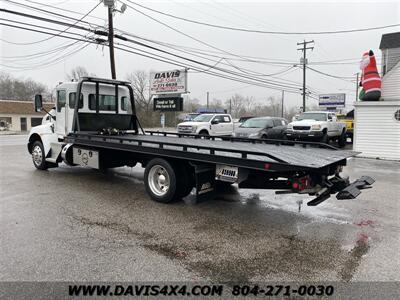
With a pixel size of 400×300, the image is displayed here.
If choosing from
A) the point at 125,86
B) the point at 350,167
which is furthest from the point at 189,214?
the point at 350,167

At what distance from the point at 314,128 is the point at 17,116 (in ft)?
159

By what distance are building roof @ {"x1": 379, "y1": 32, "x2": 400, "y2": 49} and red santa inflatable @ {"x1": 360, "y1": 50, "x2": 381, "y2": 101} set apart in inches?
551

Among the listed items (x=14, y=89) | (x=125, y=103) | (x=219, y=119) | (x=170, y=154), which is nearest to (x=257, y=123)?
(x=219, y=119)

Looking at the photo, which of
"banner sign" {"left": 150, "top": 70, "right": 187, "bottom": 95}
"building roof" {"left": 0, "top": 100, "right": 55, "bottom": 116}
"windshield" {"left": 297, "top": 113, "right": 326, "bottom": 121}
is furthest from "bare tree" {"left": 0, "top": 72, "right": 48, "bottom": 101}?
"windshield" {"left": 297, "top": 113, "right": 326, "bottom": 121}

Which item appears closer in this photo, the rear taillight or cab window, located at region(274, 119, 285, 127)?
the rear taillight

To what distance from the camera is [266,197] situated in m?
7.14

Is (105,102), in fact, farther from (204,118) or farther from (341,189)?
(204,118)

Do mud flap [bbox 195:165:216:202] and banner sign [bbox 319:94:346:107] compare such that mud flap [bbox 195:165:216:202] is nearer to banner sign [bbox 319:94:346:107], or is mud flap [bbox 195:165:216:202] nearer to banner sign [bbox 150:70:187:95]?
banner sign [bbox 150:70:187:95]

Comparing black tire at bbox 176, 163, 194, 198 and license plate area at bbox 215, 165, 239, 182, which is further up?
license plate area at bbox 215, 165, 239, 182

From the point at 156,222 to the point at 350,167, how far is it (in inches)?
357

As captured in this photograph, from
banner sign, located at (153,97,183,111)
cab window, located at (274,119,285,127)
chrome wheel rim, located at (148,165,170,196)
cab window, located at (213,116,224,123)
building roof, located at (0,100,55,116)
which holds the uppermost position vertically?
building roof, located at (0,100,55,116)

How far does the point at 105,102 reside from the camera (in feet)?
30.7

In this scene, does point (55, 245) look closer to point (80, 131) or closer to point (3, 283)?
point (3, 283)

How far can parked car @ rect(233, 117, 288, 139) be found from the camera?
16141 millimetres
